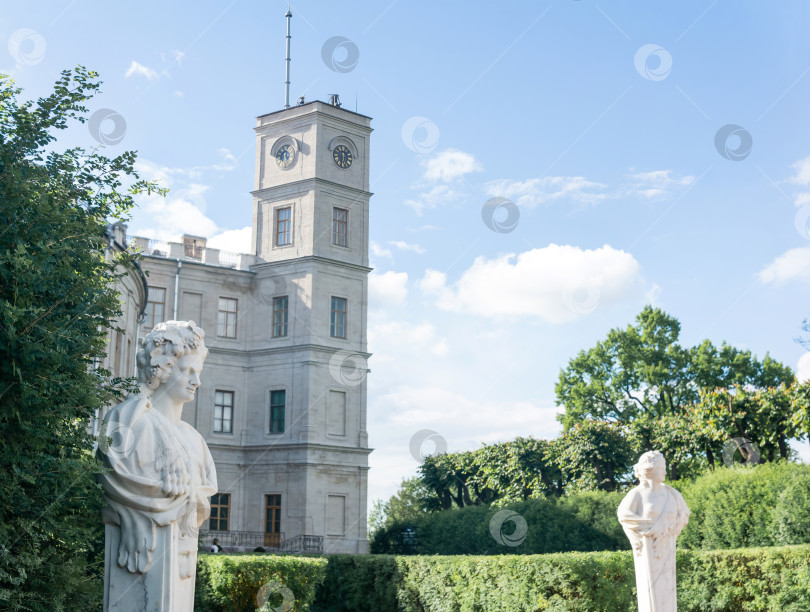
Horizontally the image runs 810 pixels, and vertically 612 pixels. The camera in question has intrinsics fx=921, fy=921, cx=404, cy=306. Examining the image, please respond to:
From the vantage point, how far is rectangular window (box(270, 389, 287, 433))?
40156mm

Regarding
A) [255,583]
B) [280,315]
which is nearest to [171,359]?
[255,583]

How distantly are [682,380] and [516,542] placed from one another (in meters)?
13.9

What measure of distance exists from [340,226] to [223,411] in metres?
9.76

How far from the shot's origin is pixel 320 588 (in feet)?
70.5

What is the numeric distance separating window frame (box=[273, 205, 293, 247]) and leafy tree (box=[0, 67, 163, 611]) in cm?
3627

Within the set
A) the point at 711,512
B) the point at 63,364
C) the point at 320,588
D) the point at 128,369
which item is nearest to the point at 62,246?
the point at 63,364

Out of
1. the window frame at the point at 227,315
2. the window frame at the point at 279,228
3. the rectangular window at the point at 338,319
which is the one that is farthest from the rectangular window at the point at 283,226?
the rectangular window at the point at 338,319

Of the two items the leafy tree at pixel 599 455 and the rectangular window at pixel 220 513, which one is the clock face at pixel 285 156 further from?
the leafy tree at pixel 599 455

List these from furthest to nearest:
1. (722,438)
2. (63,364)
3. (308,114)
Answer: (308,114)
(722,438)
(63,364)

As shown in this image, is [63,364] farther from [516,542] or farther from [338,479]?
[338,479]

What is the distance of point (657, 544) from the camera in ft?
28.2

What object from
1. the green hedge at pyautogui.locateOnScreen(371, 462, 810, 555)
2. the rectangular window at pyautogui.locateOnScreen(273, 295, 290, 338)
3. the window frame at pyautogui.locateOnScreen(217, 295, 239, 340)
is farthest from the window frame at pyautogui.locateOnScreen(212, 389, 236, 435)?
the green hedge at pyautogui.locateOnScreen(371, 462, 810, 555)

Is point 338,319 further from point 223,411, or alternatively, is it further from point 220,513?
point 220,513

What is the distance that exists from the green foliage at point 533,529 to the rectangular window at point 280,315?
10.1 metres
